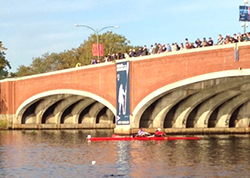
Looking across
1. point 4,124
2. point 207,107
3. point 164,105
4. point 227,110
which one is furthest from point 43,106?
point 227,110

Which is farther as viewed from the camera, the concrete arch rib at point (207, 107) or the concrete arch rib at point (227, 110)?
the concrete arch rib at point (227, 110)

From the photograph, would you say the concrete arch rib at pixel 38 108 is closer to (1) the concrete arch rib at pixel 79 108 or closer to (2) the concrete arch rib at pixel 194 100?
(1) the concrete arch rib at pixel 79 108

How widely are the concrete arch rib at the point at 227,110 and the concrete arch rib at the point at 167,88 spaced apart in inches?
367

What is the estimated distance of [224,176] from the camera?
1353 inches

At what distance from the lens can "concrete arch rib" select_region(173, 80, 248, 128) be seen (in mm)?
56938

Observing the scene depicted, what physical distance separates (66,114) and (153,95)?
24.2m

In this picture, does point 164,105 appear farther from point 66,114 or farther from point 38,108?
point 38,108

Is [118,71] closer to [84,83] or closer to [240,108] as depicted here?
[84,83]

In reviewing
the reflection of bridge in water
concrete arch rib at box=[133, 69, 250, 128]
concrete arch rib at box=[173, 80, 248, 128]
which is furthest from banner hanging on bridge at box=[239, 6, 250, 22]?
concrete arch rib at box=[173, 80, 248, 128]

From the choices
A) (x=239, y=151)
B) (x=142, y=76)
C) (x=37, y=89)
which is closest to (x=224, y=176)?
(x=239, y=151)

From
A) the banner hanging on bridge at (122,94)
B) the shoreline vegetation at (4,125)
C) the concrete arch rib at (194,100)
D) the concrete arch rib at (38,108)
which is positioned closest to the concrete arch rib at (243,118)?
the concrete arch rib at (194,100)

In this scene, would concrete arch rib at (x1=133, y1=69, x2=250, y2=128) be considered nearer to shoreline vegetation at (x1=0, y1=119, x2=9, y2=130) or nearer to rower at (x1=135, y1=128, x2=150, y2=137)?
rower at (x1=135, y1=128, x2=150, y2=137)

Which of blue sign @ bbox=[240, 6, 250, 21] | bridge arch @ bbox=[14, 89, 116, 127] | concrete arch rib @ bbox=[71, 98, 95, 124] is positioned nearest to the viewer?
blue sign @ bbox=[240, 6, 250, 21]

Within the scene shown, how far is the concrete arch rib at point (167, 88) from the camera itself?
49906 mm
